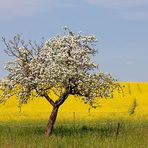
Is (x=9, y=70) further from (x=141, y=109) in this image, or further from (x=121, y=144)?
(x=141, y=109)

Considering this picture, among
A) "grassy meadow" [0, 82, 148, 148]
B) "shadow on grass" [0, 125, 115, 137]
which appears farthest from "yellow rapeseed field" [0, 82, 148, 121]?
"shadow on grass" [0, 125, 115, 137]

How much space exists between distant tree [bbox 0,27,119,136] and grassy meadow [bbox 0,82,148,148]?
140 cm

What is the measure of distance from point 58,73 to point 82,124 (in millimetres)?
15192

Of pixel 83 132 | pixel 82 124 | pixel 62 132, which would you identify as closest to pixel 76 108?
pixel 82 124

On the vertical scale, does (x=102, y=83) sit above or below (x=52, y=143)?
above

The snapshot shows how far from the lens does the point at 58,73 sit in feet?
108

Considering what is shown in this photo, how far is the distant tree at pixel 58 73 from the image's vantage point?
109 feet

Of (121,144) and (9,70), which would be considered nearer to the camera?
(121,144)

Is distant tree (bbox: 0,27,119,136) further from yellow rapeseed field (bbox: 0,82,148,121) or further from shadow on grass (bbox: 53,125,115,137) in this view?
yellow rapeseed field (bbox: 0,82,148,121)

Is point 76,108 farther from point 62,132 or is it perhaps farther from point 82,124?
point 62,132

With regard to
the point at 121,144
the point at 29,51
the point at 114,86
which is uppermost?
the point at 29,51

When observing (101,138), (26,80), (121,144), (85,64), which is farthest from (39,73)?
(121,144)

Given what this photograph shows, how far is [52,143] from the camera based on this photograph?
26.5 metres

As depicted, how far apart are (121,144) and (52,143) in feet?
11.4
